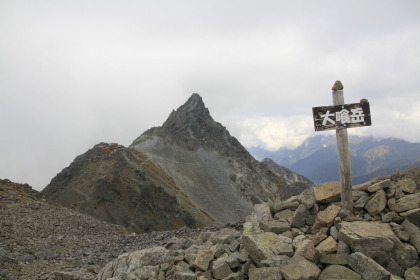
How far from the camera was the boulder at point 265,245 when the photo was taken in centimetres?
883

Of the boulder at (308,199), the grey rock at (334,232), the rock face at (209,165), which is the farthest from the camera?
the rock face at (209,165)

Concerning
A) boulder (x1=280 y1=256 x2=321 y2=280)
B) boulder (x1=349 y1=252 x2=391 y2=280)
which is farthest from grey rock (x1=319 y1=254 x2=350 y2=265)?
boulder (x1=280 y1=256 x2=321 y2=280)

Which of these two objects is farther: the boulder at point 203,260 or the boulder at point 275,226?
the boulder at point 275,226

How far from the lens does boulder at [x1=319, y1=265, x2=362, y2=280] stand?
24.3ft

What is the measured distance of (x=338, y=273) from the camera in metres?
7.60

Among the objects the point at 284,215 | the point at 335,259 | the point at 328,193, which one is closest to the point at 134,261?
the point at 284,215

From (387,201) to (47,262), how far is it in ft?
53.8

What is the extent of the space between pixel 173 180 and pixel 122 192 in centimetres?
1833

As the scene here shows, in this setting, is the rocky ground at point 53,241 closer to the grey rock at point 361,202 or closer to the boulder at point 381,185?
the grey rock at point 361,202

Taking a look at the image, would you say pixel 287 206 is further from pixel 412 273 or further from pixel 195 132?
pixel 195 132

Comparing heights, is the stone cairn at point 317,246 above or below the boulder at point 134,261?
above

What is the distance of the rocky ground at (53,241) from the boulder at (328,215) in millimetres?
9811

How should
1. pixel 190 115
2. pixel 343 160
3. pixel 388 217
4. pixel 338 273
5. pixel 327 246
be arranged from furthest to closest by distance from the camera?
1. pixel 190 115
2. pixel 343 160
3. pixel 388 217
4. pixel 327 246
5. pixel 338 273

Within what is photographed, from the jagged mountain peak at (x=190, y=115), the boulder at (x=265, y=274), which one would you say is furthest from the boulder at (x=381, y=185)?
the jagged mountain peak at (x=190, y=115)
